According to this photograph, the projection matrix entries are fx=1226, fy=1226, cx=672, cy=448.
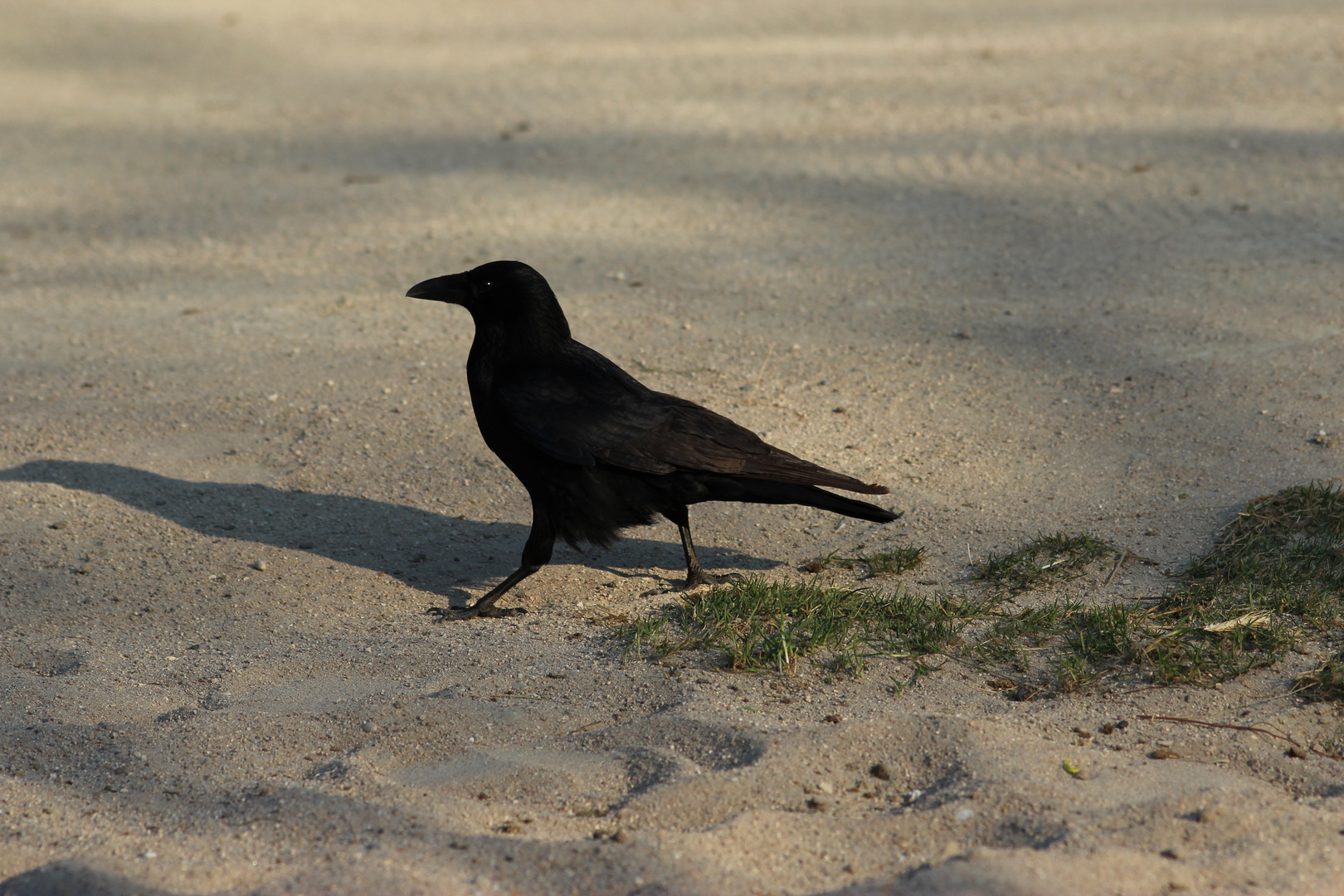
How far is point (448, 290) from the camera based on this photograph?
458 centimetres

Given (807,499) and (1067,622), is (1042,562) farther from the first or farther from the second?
(807,499)

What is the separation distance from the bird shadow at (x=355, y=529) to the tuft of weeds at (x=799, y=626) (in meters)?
0.60

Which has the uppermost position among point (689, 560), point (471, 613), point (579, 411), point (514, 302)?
point (514, 302)

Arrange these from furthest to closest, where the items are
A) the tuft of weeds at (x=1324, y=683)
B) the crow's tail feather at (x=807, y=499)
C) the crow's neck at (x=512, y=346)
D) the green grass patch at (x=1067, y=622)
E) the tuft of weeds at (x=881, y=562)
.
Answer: the crow's neck at (x=512, y=346), the tuft of weeds at (x=881, y=562), the crow's tail feather at (x=807, y=499), the green grass patch at (x=1067, y=622), the tuft of weeds at (x=1324, y=683)

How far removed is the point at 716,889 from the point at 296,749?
50.5 inches

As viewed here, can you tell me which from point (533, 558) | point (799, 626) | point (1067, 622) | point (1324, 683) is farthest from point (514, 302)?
point (1324, 683)

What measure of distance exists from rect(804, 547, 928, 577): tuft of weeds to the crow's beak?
1.61 meters

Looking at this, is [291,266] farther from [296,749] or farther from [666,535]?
[296,749]

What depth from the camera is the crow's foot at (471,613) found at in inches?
163

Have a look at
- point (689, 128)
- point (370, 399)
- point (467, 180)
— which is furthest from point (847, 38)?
point (370, 399)

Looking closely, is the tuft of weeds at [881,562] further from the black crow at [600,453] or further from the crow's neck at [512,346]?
the crow's neck at [512,346]

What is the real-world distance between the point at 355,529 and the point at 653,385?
167cm

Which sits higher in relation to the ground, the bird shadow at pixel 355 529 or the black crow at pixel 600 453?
the black crow at pixel 600 453

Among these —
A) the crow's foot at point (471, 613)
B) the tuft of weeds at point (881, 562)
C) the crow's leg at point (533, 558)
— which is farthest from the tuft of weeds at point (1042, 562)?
the crow's foot at point (471, 613)
